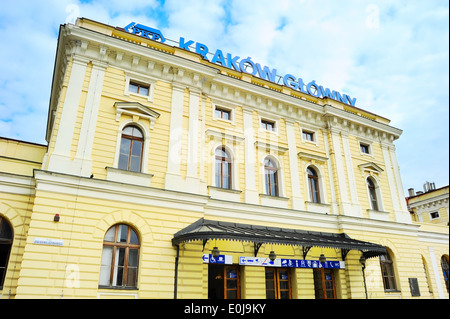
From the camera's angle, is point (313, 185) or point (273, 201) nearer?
point (273, 201)

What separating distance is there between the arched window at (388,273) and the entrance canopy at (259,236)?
1890mm

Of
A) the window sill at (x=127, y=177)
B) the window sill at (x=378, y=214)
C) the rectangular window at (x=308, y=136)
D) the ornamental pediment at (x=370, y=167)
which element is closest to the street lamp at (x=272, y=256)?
the window sill at (x=127, y=177)

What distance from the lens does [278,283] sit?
14.9m

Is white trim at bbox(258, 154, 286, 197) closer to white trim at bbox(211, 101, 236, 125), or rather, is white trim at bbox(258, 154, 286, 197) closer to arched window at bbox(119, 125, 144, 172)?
white trim at bbox(211, 101, 236, 125)

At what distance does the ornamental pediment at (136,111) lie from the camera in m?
13.7

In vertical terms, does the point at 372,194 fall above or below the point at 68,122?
below

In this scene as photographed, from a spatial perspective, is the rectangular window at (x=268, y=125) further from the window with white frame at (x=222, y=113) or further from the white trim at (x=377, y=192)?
the white trim at (x=377, y=192)

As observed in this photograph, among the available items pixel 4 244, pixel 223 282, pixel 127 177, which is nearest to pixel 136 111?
pixel 127 177

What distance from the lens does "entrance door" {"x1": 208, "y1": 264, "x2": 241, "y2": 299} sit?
44.3 ft

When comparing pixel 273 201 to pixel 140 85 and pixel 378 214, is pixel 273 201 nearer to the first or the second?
pixel 378 214

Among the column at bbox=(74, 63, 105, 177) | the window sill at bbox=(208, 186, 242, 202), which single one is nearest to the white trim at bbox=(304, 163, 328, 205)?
the window sill at bbox=(208, 186, 242, 202)

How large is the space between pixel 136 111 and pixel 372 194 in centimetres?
1494
